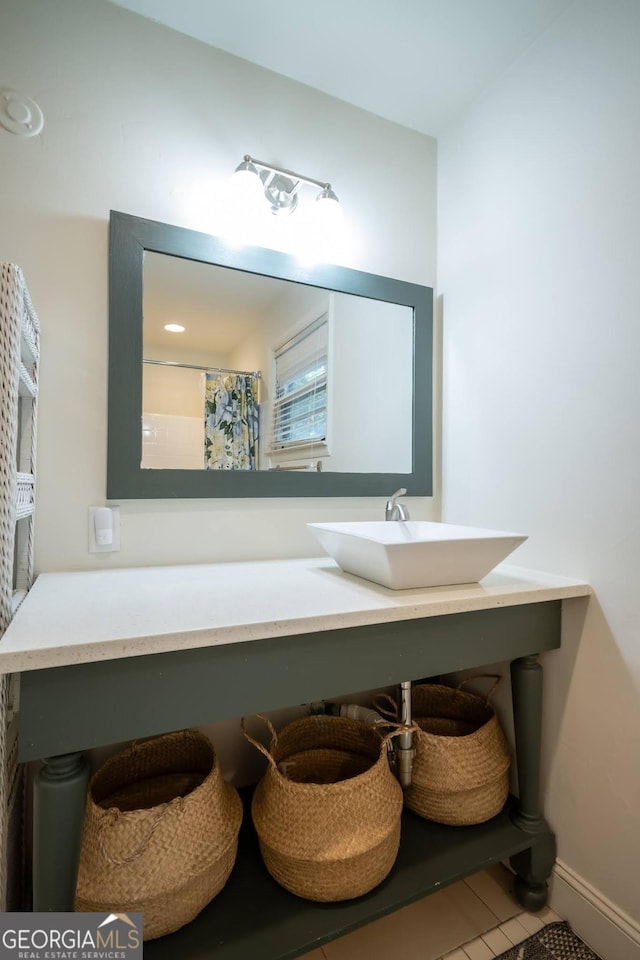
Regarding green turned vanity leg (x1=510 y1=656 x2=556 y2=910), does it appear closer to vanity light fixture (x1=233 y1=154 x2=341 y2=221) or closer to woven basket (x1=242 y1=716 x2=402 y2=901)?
woven basket (x1=242 y1=716 x2=402 y2=901)

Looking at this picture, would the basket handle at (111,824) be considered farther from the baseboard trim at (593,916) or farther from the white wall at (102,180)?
the baseboard trim at (593,916)

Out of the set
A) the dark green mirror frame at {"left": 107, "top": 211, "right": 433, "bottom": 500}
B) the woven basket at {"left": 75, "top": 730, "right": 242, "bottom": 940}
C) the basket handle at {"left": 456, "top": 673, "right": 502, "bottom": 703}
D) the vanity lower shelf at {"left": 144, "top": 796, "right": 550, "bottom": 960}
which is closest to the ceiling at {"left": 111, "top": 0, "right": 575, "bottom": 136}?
the dark green mirror frame at {"left": 107, "top": 211, "right": 433, "bottom": 500}

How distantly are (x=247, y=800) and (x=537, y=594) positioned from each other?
104 cm

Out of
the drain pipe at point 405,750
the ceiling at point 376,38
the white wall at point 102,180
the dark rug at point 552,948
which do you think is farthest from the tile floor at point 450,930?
the ceiling at point 376,38

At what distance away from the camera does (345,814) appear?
105 centimetres

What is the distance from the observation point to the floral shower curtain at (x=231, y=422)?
4.57ft

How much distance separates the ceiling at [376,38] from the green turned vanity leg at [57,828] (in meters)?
1.93

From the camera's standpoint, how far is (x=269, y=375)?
1453 mm

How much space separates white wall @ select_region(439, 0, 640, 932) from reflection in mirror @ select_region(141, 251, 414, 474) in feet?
1.10

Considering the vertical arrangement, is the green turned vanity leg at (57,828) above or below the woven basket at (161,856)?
above

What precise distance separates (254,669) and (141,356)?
0.94 metres

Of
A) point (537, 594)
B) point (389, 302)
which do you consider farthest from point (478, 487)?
point (389, 302)

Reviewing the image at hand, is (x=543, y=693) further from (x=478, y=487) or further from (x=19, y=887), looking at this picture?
(x=19, y=887)

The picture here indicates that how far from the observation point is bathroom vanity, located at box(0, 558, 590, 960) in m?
0.75
